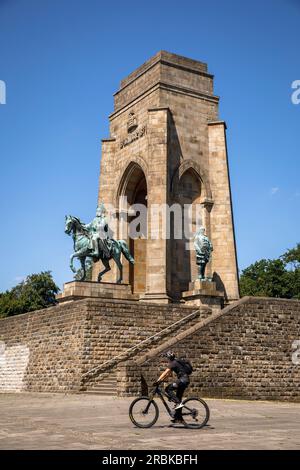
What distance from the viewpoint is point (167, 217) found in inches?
1013

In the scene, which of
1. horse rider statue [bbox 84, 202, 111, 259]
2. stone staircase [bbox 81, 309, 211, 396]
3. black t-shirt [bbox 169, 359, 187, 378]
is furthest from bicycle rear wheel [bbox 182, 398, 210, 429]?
horse rider statue [bbox 84, 202, 111, 259]

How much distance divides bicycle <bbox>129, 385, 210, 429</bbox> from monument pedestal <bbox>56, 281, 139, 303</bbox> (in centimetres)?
1249

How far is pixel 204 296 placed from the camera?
75.1ft

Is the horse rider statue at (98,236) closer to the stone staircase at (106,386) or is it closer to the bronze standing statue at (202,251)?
the bronze standing statue at (202,251)

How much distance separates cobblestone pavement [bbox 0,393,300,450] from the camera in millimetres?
6844

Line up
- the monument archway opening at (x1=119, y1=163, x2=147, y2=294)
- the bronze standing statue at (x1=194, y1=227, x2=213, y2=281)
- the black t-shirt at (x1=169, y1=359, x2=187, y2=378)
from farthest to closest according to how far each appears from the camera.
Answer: the monument archway opening at (x1=119, y1=163, x2=147, y2=294) < the bronze standing statue at (x1=194, y1=227, x2=213, y2=281) < the black t-shirt at (x1=169, y1=359, x2=187, y2=378)

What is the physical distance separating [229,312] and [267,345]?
1.94 meters

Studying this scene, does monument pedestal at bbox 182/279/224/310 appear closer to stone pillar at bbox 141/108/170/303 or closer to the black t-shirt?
stone pillar at bbox 141/108/170/303

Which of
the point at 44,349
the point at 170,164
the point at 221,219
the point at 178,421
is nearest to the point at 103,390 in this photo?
the point at 44,349

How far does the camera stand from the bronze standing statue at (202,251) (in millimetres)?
24141

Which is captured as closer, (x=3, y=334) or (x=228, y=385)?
(x=228, y=385)

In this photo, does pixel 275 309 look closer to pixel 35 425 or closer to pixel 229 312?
A: pixel 229 312
